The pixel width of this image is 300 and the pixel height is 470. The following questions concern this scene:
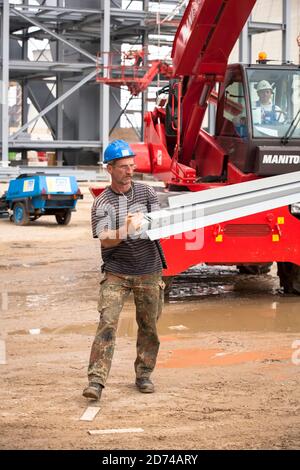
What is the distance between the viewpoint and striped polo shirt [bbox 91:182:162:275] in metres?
6.54

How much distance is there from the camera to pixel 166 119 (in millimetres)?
11992

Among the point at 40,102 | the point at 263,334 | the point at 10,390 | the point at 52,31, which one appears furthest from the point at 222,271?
the point at 40,102

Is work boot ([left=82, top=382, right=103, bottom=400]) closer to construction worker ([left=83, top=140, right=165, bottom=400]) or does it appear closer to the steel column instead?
construction worker ([left=83, top=140, right=165, bottom=400])

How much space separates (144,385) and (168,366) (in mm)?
1022

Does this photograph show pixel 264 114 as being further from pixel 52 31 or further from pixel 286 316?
pixel 52 31

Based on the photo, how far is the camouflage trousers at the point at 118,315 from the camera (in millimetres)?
6535

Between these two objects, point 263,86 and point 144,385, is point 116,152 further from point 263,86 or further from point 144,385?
point 263,86

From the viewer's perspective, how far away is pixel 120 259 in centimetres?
662

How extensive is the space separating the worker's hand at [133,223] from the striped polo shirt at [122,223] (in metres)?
0.15

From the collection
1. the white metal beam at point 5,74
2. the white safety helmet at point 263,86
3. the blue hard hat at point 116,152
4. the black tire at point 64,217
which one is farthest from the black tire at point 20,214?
the blue hard hat at point 116,152

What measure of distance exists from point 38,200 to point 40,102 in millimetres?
17316

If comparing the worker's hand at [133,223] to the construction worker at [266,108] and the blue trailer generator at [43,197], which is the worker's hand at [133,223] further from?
the blue trailer generator at [43,197]

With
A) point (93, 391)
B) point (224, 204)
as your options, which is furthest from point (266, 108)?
point (93, 391)

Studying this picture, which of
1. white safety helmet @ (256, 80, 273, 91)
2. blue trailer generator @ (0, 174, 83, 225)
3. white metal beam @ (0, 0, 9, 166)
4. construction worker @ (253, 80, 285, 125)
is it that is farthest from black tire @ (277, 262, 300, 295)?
white metal beam @ (0, 0, 9, 166)
